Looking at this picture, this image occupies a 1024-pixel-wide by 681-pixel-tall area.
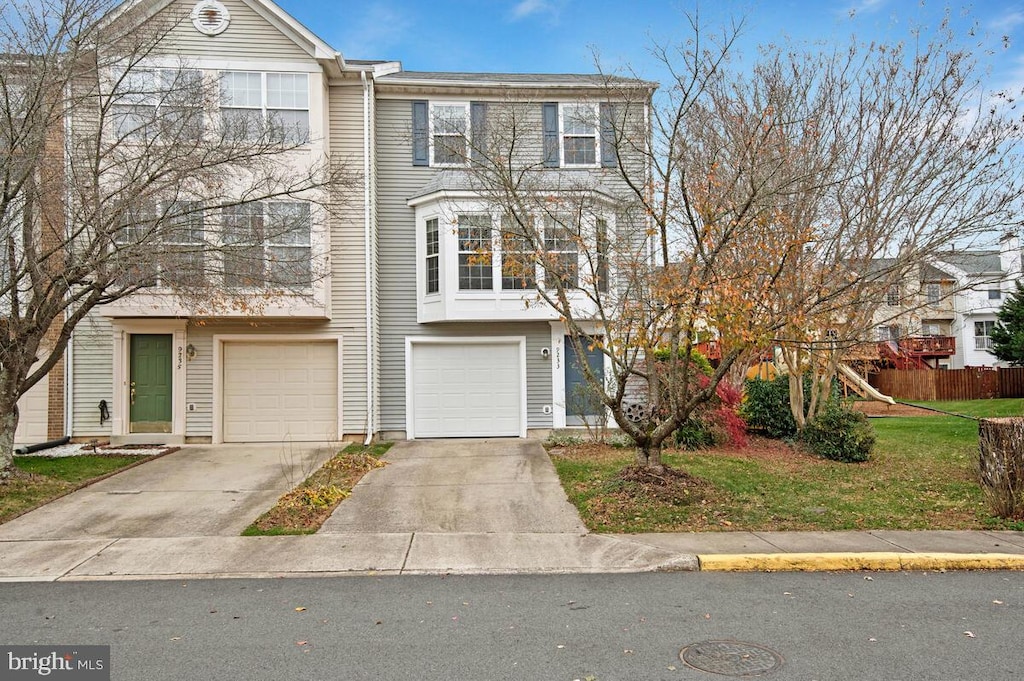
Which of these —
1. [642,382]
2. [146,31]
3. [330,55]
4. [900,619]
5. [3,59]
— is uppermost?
[330,55]

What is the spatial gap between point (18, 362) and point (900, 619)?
11232mm

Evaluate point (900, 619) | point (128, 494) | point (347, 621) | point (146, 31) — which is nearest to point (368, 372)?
point (128, 494)

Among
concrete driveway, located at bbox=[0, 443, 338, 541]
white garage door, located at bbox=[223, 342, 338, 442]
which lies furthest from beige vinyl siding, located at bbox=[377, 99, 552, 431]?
concrete driveway, located at bbox=[0, 443, 338, 541]

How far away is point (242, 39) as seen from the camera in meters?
15.2

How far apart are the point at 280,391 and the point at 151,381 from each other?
2542 mm

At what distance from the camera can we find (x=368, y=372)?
15.6 metres

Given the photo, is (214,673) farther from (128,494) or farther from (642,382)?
(642,382)

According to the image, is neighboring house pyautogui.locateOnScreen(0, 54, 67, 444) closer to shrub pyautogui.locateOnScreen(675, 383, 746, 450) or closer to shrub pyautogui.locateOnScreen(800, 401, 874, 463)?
shrub pyautogui.locateOnScreen(675, 383, 746, 450)

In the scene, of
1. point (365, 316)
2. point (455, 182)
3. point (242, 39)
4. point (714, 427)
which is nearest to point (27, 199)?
point (242, 39)

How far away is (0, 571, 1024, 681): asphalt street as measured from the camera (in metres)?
4.79

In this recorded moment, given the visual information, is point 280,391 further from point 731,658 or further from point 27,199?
point 731,658
